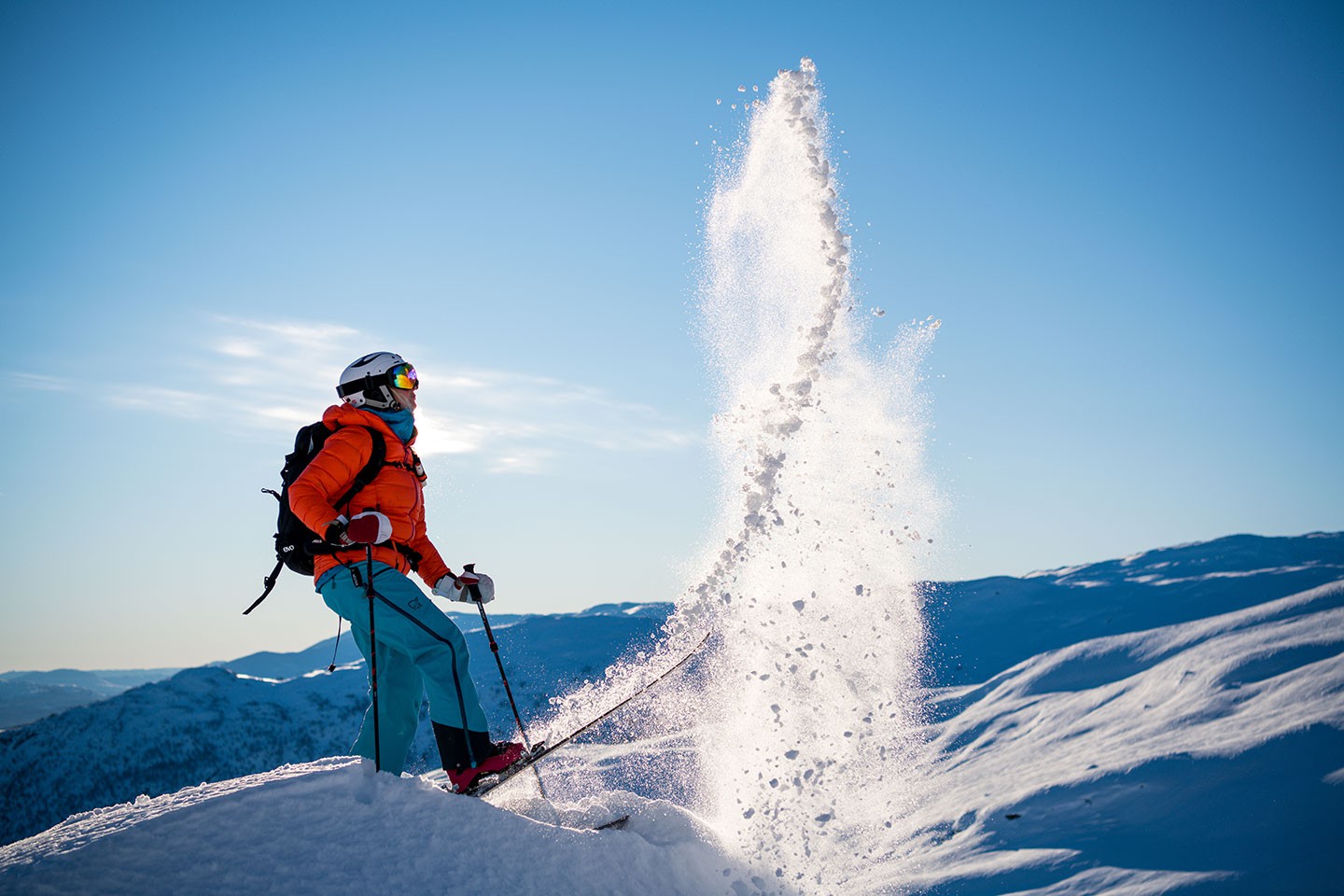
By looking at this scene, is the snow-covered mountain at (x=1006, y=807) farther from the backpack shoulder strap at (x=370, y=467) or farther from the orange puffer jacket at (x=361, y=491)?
the backpack shoulder strap at (x=370, y=467)

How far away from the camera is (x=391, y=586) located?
4.47 metres

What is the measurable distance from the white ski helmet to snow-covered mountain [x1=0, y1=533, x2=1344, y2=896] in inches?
82.6

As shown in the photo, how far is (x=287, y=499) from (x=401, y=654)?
1.16 meters

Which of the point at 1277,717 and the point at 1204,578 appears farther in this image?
the point at 1204,578

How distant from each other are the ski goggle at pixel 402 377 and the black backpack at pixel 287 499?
0.35m

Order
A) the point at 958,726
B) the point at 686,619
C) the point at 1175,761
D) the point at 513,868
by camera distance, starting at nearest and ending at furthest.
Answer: the point at 513,868, the point at 686,619, the point at 1175,761, the point at 958,726

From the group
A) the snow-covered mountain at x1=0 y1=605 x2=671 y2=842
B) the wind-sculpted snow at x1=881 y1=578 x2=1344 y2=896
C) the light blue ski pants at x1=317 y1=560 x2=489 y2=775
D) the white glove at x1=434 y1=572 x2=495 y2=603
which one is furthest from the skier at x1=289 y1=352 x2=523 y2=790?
the snow-covered mountain at x1=0 y1=605 x2=671 y2=842

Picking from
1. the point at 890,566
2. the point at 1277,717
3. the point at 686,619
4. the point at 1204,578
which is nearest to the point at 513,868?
the point at 686,619

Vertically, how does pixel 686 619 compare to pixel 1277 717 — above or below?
above

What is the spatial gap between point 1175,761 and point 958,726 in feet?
44.3

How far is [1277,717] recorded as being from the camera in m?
12.1

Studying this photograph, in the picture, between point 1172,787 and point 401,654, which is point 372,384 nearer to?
point 401,654

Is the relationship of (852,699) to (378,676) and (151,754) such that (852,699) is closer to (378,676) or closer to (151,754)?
(378,676)

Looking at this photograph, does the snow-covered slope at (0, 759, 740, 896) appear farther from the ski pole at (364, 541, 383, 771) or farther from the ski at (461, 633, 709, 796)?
the ski at (461, 633, 709, 796)
